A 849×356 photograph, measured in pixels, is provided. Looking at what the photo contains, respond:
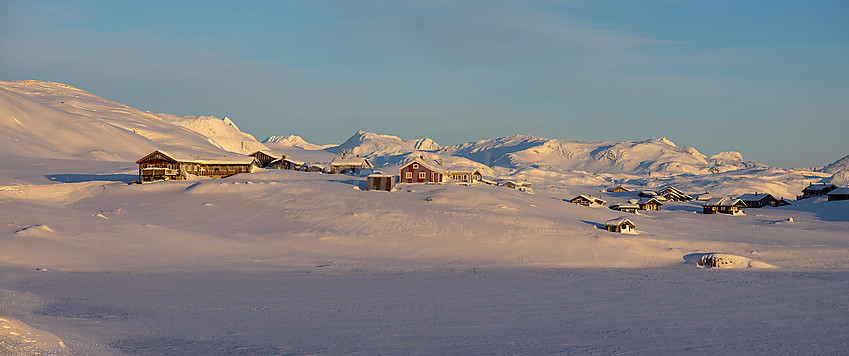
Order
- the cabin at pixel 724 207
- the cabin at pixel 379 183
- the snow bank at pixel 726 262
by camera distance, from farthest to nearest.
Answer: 1. the cabin at pixel 724 207
2. the cabin at pixel 379 183
3. the snow bank at pixel 726 262

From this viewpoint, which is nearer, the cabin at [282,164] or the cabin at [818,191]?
the cabin at [282,164]

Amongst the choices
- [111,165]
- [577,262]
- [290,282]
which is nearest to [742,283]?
[577,262]

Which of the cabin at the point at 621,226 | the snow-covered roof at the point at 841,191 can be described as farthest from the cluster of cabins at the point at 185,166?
the snow-covered roof at the point at 841,191

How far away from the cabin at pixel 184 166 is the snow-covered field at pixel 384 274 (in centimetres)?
600

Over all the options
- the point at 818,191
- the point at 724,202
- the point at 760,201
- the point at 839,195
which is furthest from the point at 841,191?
the point at 724,202

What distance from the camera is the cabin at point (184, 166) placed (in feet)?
256

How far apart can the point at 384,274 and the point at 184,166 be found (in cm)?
5163

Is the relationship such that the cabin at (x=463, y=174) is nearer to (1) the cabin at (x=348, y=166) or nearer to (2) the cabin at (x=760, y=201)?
(1) the cabin at (x=348, y=166)

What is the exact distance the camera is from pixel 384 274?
128 feet

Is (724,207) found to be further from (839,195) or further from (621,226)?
(621,226)

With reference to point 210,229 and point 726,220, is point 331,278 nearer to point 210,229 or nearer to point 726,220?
point 210,229

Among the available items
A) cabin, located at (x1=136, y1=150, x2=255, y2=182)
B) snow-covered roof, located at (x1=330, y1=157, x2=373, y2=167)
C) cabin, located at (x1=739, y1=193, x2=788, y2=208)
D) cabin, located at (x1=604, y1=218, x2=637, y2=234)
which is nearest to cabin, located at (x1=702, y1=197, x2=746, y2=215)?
cabin, located at (x1=739, y1=193, x2=788, y2=208)

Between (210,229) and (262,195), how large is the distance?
42.3 ft

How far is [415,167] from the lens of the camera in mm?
87812
